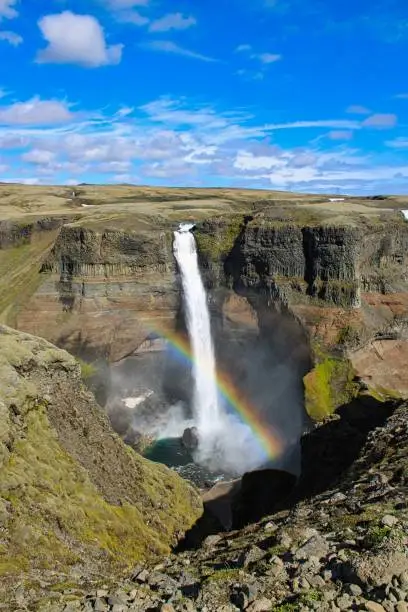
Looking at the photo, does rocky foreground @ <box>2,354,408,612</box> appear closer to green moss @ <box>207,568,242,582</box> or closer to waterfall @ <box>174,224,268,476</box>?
green moss @ <box>207,568,242,582</box>

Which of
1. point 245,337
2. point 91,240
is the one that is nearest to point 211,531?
point 245,337

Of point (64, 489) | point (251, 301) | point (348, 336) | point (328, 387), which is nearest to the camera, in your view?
point (64, 489)

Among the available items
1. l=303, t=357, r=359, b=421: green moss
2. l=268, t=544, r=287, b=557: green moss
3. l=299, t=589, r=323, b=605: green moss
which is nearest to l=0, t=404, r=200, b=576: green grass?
l=268, t=544, r=287, b=557: green moss

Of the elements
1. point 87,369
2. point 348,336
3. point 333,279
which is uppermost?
point 333,279

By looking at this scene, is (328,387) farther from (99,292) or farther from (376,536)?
(376,536)

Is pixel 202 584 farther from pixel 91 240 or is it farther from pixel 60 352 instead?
pixel 91 240

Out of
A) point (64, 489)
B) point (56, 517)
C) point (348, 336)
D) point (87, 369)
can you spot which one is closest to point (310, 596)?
point (56, 517)

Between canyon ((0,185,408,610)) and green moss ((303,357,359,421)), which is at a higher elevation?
canyon ((0,185,408,610))
